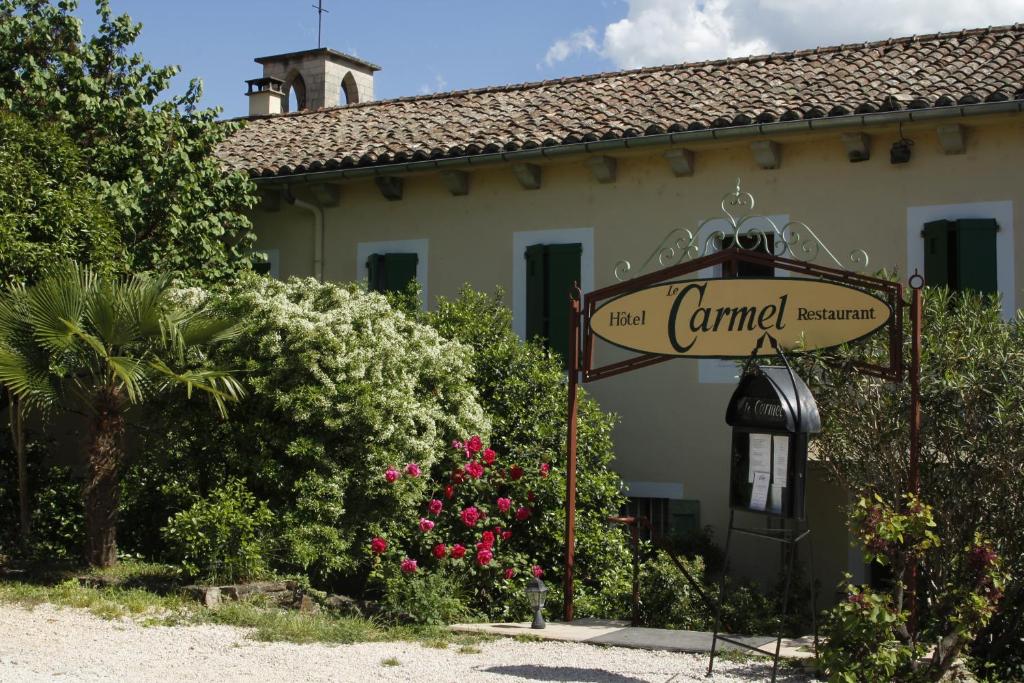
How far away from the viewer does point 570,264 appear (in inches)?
523

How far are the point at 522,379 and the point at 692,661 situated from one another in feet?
14.7

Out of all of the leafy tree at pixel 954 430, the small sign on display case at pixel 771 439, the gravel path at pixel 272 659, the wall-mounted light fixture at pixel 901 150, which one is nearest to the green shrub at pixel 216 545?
the gravel path at pixel 272 659

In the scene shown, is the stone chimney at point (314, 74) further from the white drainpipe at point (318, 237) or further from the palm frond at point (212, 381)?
the palm frond at point (212, 381)

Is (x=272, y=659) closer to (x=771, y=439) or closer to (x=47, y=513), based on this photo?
(x=771, y=439)

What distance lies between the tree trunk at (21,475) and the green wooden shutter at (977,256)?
8915 mm

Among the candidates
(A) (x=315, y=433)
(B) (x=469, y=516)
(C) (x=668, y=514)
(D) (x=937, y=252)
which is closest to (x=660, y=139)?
(D) (x=937, y=252)

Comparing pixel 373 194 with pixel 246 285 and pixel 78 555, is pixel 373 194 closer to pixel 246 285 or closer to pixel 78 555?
pixel 246 285

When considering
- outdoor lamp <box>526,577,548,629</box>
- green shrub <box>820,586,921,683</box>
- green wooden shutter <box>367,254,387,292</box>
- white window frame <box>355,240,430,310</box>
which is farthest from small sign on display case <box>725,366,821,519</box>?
green wooden shutter <box>367,254,387,292</box>

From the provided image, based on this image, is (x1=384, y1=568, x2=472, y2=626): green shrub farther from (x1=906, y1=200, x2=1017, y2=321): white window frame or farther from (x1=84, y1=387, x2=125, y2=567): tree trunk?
(x1=906, y1=200, x2=1017, y2=321): white window frame

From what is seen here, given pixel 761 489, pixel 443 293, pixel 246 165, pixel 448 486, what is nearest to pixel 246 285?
pixel 448 486

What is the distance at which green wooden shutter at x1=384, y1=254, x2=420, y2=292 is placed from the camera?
14273mm

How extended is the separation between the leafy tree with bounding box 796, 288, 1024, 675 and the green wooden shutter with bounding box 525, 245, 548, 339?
16.5ft

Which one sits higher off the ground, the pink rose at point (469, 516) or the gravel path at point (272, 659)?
the pink rose at point (469, 516)

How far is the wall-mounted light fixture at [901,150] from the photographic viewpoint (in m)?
11.6
